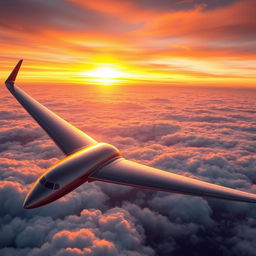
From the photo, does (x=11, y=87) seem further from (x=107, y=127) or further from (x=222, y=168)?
(x=107, y=127)

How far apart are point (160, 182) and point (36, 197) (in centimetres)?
1526

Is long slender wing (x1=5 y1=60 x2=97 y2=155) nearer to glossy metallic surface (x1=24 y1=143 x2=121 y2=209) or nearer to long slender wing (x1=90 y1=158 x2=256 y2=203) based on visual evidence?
glossy metallic surface (x1=24 y1=143 x2=121 y2=209)

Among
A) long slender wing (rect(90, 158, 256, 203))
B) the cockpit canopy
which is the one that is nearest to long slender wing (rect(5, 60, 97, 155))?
long slender wing (rect(90, 158, 256, 203))

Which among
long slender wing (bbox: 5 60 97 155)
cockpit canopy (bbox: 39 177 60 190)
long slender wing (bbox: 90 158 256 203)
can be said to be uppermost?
long slender wing (bbox: 5 60 97 155)

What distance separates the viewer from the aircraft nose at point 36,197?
62.8 ft

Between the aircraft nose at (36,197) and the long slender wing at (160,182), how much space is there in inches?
246

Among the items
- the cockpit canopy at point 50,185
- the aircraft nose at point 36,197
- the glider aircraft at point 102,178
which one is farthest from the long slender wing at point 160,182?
the aircraft nose at point 36,197

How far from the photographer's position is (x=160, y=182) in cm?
2422

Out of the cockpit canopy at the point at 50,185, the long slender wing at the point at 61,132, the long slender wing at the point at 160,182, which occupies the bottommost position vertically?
the long slender wing at the point at 160,182

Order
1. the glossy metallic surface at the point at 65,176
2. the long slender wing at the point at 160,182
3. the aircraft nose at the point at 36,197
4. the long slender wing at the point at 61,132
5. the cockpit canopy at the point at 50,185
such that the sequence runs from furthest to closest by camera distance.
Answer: the long slender wing at the point at 61,132 → the long slender wing at the point at 160,182 → the cockpit canopy at the point at 50,185 → the glossy metallic surface at the point at 65,176 → the aircraft nose at the point at 36,197

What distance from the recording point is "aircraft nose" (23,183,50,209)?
62.8 ft

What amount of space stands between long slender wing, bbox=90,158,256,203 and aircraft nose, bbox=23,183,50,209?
6.24 metres

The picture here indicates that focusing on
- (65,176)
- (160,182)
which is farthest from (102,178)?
(160,182)

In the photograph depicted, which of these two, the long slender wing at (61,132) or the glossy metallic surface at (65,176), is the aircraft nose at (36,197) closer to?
the glossy metallic surface at (65,176)
